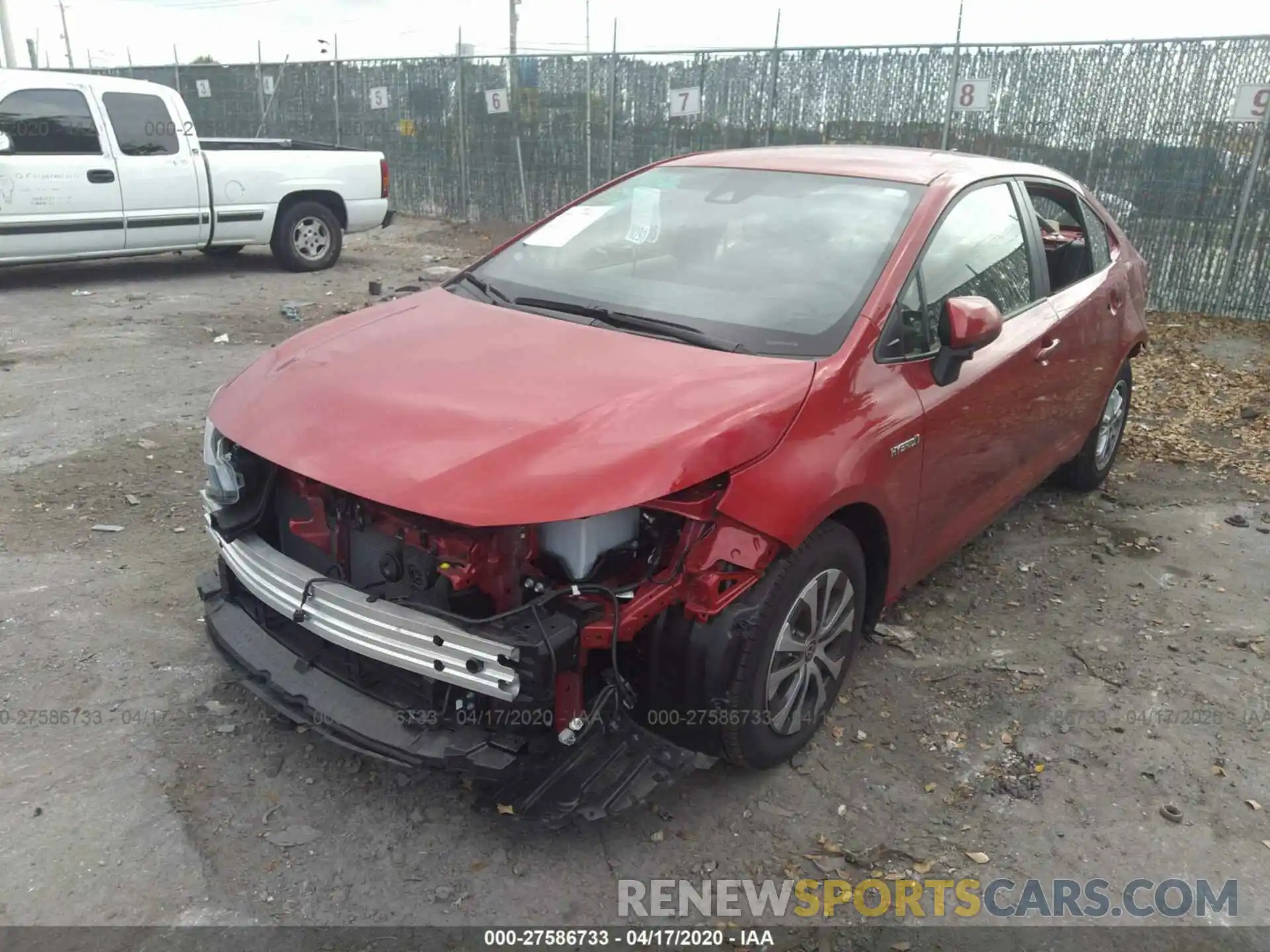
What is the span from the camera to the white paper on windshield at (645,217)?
366 centimetres

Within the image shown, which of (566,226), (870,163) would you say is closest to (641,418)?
(566,226)

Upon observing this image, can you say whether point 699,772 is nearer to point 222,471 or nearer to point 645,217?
point 222,471

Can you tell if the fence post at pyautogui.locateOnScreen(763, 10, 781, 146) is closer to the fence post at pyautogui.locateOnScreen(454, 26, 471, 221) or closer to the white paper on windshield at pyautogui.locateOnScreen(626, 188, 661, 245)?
the fence post at pyautogui.locateOnScreen(454, 26, 471, 221)

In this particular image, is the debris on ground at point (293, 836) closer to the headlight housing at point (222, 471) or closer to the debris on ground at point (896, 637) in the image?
the headlight housing at point (222, 471)

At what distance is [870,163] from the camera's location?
3.73 m

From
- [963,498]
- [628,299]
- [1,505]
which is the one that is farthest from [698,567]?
[1,505]

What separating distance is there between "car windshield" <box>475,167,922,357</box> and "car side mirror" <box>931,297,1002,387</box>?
0.28 meters

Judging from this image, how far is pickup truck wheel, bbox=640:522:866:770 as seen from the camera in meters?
2.53

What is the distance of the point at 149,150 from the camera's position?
370 inches

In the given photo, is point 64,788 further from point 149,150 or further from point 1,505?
point 149,150

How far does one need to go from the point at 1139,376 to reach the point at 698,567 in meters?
6.78

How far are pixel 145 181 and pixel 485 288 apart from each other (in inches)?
293

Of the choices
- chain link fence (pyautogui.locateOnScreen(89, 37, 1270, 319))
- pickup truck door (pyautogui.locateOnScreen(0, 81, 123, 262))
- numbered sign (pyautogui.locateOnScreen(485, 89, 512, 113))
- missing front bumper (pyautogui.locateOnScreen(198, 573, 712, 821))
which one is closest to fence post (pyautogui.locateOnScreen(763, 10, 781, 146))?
chain link fence (pyautogui.locateOnScreen(89, 37, 1270, 319))

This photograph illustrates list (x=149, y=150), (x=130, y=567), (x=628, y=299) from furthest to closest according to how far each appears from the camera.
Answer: (x=149, y=150)
(x=130, y=567)
(x=628, y=299)
